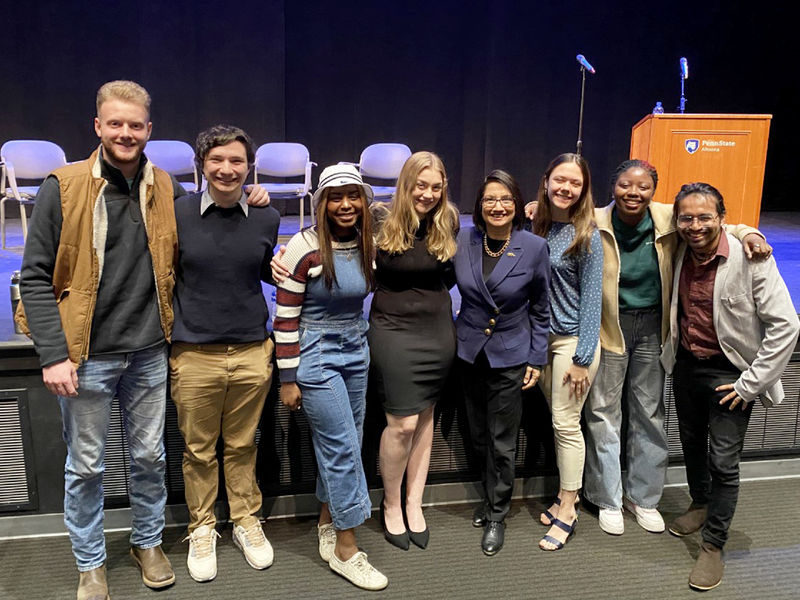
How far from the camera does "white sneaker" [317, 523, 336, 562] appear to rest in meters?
2.60

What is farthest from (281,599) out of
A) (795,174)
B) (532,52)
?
(795,174)

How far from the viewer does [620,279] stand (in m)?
2.69

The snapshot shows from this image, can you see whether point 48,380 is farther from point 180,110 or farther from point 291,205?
point 291,205

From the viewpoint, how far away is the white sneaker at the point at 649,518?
283cm

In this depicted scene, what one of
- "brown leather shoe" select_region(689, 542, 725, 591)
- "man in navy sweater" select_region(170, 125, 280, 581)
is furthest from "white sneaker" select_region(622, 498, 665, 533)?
"man in navy sweater" select_region(170, 125, 280, 581)

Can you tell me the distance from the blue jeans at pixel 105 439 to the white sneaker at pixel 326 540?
58 centimetres

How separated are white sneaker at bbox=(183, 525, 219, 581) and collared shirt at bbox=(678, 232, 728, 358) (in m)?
1.88

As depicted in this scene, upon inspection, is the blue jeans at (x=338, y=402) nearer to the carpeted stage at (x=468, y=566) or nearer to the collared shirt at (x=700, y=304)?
the carpeted stage at (x=468, y=566)

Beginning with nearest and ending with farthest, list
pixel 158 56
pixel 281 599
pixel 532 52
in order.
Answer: pixel 281 599 → pixel 158 56 → pixel 532 52

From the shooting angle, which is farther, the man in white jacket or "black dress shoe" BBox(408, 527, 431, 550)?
"black dress shoe" BBox(408, 527, 431, 550)

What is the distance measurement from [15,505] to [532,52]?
6.62 meters

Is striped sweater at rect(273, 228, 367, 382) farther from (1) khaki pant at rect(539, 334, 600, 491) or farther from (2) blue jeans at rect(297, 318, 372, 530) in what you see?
(1) khaki pant at rect(539, 334, 600, 491)

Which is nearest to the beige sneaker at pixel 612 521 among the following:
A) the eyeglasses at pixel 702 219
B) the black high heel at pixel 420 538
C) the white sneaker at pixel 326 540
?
the black high heel at pixel 420 538

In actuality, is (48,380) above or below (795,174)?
below
